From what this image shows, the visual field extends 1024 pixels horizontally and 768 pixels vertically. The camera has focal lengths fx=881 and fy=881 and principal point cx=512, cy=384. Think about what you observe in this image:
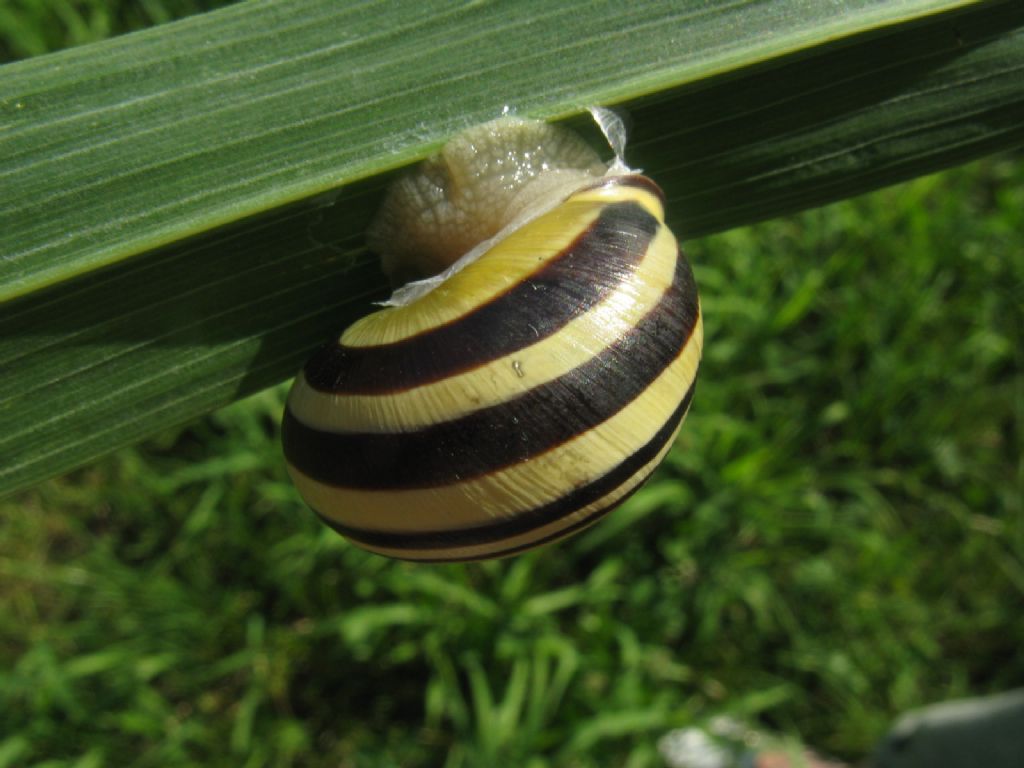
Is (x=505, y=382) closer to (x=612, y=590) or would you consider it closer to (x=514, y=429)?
(x=514, y=429)

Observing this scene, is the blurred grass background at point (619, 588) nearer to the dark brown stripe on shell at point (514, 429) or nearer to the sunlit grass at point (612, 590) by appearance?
the sunlit grass at point (612, 590)

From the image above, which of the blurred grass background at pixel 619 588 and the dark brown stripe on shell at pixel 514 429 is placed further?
the blurred grass background at pixel 619 588

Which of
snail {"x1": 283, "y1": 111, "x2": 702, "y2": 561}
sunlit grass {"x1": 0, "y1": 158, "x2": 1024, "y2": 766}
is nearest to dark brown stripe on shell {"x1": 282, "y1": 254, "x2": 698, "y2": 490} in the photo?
snail {"x1": 283, "y1": 111, "x2": 702, "y2": 561}

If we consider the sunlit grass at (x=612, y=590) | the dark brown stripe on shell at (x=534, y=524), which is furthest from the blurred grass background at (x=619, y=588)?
the dark brown stripe on shell at (x=534, y=524)

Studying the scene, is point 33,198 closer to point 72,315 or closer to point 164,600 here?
point 72,315

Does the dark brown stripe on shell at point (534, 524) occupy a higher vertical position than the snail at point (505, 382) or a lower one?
lower

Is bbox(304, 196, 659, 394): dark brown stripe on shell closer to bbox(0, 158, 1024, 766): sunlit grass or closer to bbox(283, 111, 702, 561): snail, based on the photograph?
bbox(283, 111, 702, 561): snail

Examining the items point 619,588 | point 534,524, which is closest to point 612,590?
point 619,588

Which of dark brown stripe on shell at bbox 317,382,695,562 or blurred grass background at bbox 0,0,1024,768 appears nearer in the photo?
dark brown stripe on shell at bbox 317,382,695,562
